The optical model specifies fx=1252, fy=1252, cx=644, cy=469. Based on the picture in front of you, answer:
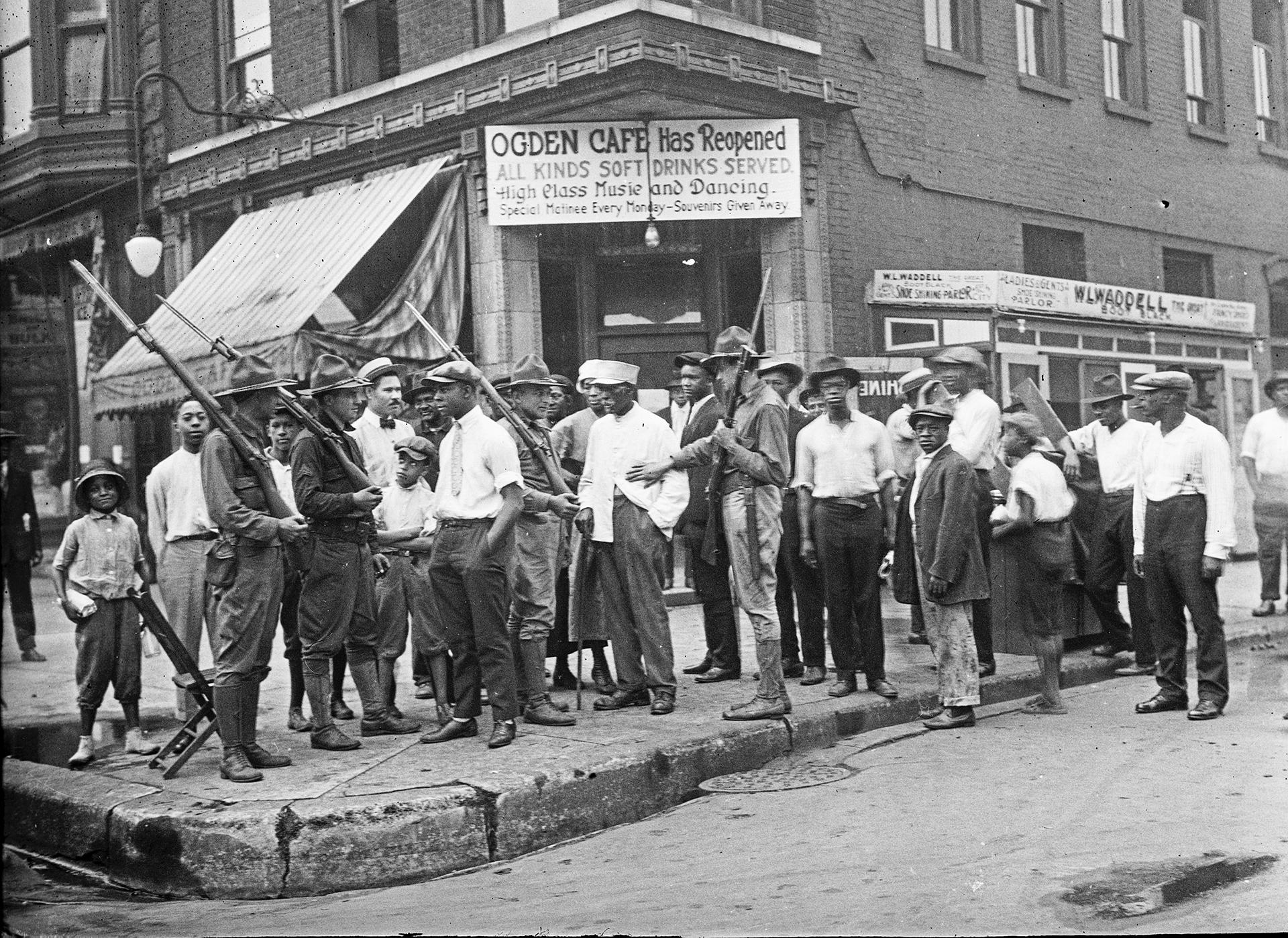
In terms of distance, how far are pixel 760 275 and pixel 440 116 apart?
369 centimetres

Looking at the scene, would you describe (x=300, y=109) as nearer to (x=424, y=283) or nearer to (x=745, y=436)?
(x=424, y=283)

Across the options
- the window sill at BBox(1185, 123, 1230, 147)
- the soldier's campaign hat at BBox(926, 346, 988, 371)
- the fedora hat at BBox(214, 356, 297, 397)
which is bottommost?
the fedora hat at BBox(214, 356, 297, 397)

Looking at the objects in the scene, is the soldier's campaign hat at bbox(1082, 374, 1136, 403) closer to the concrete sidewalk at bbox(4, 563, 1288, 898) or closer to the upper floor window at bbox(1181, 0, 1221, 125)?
the upper floor window at bbox(1181, 0, 1221, 125)

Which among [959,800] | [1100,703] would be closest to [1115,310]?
[1100,703]

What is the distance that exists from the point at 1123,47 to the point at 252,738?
6.47 metres

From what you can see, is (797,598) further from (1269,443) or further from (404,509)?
→ (1269,443)

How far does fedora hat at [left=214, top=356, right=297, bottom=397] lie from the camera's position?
6098mm

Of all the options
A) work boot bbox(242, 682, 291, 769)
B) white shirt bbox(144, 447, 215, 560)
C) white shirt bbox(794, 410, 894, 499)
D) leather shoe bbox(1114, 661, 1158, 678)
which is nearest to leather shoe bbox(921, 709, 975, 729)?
white shirt bbox(794, 410, 894, 499)

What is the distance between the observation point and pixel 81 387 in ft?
20.2

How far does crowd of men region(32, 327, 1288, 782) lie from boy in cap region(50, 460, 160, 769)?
455 millimetres

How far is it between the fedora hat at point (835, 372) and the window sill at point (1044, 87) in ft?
11.0

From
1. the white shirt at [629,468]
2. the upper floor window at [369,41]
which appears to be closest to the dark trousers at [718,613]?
the white shirt at [629,468]

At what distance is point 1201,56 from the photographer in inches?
281

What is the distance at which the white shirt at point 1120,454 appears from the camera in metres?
8.98
